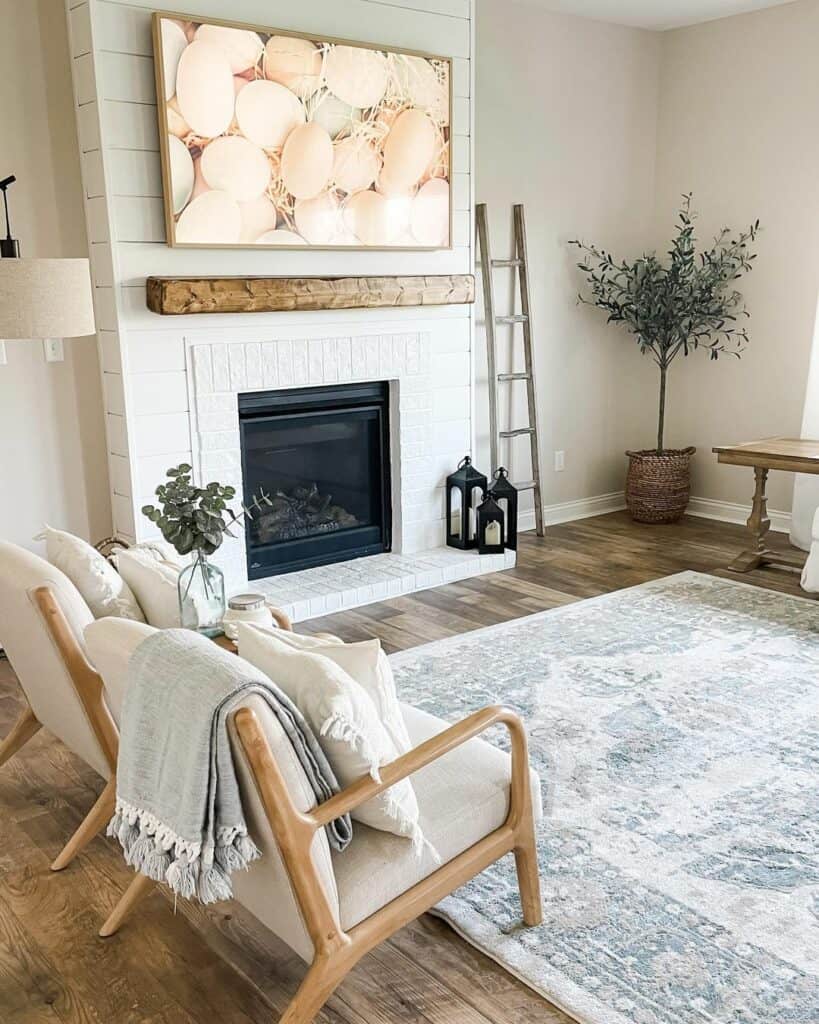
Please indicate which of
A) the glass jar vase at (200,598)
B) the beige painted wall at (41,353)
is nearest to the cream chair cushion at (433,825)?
the glass jar vase at (200,598)

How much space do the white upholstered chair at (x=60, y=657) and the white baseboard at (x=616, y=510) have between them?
3637 millimetres

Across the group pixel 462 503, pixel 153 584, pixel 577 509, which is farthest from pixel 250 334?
pixel 577 509

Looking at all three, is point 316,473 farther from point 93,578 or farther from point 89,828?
point 89,828

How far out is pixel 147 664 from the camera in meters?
1.79

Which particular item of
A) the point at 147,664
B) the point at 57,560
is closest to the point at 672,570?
the point at 57,560

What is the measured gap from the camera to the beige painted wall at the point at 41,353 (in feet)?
12.2

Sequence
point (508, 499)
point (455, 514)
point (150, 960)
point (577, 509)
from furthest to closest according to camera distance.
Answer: point (577, 509) → point (455, 514) → point (508, 499) → point (150, 960)

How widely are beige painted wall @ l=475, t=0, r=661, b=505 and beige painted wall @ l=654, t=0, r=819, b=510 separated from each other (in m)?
0.21

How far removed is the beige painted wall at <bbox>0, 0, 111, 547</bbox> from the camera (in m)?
3.73

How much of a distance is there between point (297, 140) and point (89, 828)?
2.93m

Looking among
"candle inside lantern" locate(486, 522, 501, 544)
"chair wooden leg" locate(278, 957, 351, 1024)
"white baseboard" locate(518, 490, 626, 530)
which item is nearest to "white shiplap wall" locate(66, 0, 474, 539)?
"candle inside lantern" locate(486, 522, 501, 544)

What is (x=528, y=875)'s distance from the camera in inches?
85.7

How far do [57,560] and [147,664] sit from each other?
94 cm

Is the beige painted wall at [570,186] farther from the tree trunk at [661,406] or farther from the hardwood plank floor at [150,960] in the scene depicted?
the hardwood plank floor at [150,960]
